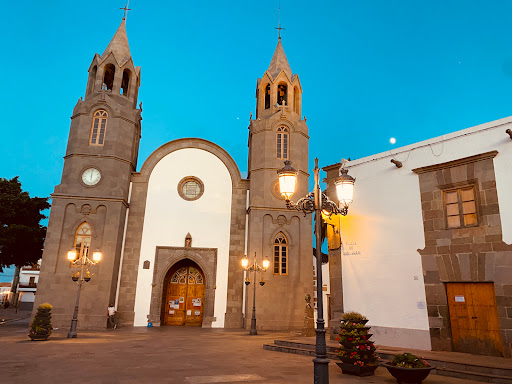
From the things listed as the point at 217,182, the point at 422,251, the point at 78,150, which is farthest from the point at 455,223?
the point at 78,150

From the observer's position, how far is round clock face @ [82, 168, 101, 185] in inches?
846

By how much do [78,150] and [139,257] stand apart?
7.31 meters

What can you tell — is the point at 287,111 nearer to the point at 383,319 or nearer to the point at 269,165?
the point at 269,165

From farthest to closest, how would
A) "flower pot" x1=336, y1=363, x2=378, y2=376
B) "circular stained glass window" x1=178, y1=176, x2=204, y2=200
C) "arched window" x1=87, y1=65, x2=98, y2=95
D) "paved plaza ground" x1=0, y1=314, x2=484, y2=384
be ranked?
"arched window" x1=87, y1=65, x2=98, y2=95
"circular stained glass window" x1=178, y1=176, x2=204, y2=200
"flower pot" x1=336, y1=363, x2=378, y2=376
"paved plaza ground" x1=0, y1=314, x2=484, y2=384

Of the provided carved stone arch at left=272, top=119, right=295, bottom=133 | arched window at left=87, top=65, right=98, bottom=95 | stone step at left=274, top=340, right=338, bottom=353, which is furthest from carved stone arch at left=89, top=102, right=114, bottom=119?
stone step at left=274, top=340, right=338, bottom=353

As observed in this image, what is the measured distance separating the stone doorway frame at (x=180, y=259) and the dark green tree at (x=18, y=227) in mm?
8747

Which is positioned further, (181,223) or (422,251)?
(181,223)

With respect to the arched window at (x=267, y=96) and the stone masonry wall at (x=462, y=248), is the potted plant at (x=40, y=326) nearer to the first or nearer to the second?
the stone masonry wall at (x=462, y=248)

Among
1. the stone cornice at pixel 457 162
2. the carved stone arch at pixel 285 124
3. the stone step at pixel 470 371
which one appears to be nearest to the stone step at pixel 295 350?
the stone step at pixel 470 371

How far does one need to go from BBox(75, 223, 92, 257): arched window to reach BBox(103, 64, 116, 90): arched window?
9570 mm

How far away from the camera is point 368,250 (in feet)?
44.2

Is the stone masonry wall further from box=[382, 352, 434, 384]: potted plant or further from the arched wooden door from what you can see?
the arched wooden door

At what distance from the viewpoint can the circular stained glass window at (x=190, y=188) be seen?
23.3 meters

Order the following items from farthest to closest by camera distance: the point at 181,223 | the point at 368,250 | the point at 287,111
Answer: the point at 287,111, the point at 181,223, the point at 368,250
